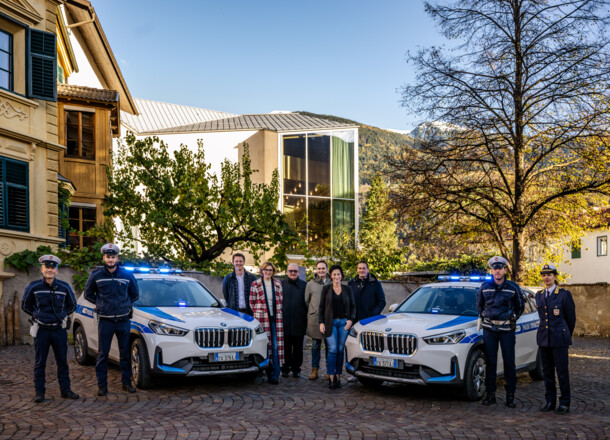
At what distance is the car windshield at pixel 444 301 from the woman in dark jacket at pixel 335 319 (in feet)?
3.22

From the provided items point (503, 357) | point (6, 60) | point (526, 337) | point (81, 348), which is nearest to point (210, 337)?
point (81, 348)

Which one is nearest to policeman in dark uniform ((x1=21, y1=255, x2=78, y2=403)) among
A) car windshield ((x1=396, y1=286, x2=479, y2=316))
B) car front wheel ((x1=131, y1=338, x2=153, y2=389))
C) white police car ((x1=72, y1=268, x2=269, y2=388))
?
car front wheel ((x1=131, y1=338, x2=153, y2=389))

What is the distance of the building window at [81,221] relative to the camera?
22.8 meters

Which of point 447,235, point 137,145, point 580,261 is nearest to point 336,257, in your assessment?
point 447,235

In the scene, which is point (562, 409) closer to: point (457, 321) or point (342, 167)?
point (457, 321)

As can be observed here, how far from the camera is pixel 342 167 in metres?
36.6

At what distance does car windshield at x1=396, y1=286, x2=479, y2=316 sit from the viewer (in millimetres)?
10323

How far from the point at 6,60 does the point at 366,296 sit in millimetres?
11167

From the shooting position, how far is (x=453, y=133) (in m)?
20.6

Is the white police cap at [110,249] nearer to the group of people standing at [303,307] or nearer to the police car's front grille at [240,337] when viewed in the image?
the police car's front grille at [240,337]

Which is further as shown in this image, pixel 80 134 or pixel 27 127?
pixel 80 134

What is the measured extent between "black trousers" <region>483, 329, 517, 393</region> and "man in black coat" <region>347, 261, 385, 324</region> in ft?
8.31

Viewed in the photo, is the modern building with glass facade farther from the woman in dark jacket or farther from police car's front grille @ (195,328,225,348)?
police car's front grille @ (195,328,225,348)

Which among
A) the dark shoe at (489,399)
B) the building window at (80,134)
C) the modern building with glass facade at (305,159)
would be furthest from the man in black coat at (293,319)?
the modern building with glass facade at (305,159)
